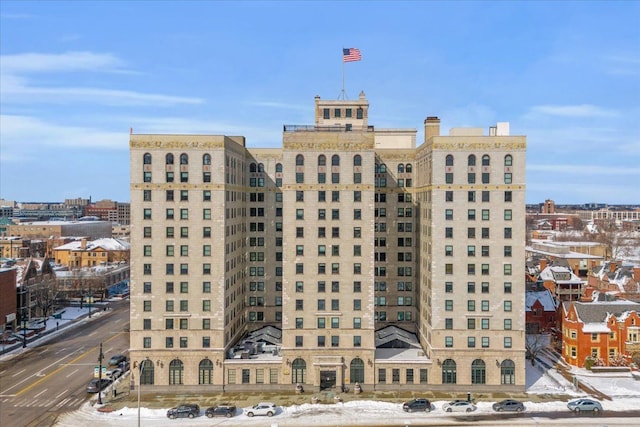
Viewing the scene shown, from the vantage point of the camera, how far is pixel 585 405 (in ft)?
205

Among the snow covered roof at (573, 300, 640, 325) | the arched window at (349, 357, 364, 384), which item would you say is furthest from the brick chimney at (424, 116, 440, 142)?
the arched window at (349, 357, 364, 384)

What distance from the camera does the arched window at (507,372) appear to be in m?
69.5

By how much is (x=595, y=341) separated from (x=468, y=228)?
31.9m

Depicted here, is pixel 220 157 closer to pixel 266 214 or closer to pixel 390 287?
pixel 266 214

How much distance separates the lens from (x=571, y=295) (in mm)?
114062

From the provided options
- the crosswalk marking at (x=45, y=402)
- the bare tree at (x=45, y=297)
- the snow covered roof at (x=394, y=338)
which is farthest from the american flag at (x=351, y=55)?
the bare tree at (x=45, y=297)

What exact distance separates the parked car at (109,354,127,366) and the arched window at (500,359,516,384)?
5907 centimetres

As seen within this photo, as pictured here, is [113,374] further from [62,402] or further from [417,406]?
[417,406]

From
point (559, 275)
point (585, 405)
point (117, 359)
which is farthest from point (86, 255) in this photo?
point (585, 405)

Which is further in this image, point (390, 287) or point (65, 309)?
point (65, 309)

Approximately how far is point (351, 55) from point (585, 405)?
57.2 metres

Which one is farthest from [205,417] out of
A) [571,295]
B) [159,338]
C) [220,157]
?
[571,295]

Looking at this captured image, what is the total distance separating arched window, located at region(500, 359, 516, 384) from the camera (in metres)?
69.5

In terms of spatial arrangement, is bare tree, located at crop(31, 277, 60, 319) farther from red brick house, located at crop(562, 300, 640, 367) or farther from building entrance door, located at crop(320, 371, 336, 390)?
red brick house, located at crop(562, 300, 640, 367)
